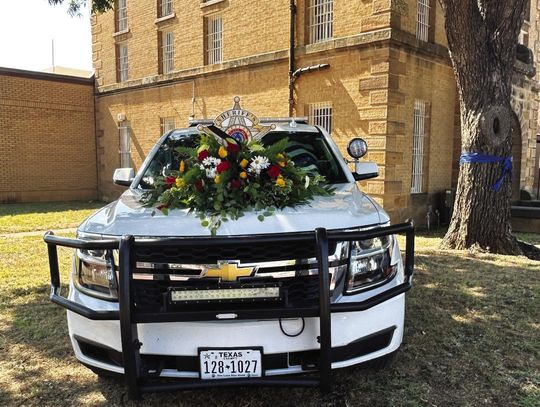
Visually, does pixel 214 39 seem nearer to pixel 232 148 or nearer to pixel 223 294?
pixel 232 148

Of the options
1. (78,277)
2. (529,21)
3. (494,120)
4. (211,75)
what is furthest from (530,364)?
(529,21)

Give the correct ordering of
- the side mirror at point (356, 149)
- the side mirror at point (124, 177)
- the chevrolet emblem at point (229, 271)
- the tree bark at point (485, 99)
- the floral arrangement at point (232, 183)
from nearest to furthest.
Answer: the chevrolet emblem at point (229, 271), the floral arrangement at point (232, 183), the side mirror at point (124, 177), the side mirror at point (356, 149), the tree bark at point (485, 99)

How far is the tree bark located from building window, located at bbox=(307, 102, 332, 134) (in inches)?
174

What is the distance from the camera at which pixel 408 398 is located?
2.92 metres

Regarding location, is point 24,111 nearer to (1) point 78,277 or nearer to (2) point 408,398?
(1) point 78,277

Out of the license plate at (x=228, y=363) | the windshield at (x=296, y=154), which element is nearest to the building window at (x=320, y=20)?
the windshield at (x=296, y=154)

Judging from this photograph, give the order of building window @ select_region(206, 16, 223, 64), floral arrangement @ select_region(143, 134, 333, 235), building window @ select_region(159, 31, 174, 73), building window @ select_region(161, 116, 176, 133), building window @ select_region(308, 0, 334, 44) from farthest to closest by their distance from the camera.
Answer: building window @ select_region(159, 31, 174, 73)
building window @ select_region(161, 116, 176, 133)
building window @ select_region(206, 16, 223, 64)
building window @ select_region(308, 0, 334, 44)
floral arrangement @ select_region(143, 134, 333, 235)

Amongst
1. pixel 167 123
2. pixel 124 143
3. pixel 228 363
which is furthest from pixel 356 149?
pixel 124 143

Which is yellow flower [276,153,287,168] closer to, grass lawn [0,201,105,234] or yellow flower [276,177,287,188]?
yellow flower [276,177,287,188]

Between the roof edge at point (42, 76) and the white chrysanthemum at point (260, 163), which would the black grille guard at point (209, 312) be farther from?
the roof edge at point (42, 76)

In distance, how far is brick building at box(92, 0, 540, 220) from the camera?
10.4 metres

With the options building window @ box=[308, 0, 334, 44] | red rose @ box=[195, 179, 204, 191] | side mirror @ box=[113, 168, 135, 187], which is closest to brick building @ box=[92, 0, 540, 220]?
building window @ box=[308, 0, 334, 44]

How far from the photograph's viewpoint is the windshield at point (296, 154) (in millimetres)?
4035

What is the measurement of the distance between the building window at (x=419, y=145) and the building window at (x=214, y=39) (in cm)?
631
